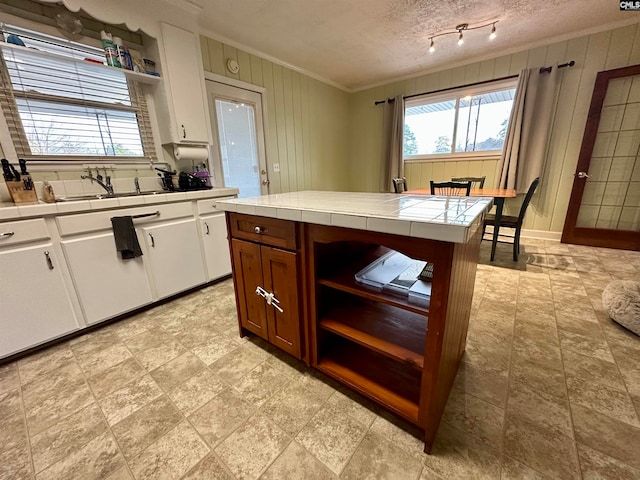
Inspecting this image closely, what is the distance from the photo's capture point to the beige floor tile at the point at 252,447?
0.93 meters

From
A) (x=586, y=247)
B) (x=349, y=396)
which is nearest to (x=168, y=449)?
(x=349, y=396)

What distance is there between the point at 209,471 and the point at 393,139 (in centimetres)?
459

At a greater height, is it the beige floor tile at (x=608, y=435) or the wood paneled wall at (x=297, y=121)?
the wood paneled wall at (x=297, y=121)

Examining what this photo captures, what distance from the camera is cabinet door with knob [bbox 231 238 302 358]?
1.24 metres

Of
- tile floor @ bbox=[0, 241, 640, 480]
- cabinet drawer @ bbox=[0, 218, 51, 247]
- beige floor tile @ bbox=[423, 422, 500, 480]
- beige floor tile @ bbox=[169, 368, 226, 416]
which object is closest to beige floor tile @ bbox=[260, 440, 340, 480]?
tile floor @ bbox=[0, 241, 640, 480]

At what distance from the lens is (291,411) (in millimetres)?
1154

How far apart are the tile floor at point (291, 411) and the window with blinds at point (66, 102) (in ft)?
4.81

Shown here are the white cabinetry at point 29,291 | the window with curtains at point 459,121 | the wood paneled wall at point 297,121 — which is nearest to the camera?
the white cabinetry at point 29,291

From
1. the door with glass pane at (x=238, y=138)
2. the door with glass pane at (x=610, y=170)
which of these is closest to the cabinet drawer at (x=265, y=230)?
the door with glass pane at (x=238, y=138)

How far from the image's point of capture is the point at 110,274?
5.88 feet

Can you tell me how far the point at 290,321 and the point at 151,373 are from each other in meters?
0.86

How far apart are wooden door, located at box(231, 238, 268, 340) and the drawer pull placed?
0.10ft

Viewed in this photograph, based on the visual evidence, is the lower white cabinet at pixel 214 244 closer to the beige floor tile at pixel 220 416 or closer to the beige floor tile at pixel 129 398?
the beige floor tile at pixel 129 398

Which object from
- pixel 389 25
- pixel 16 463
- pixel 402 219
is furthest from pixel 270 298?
pixel 389 25
